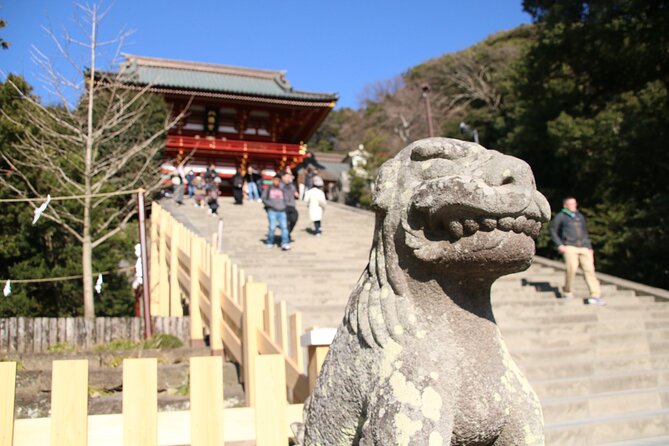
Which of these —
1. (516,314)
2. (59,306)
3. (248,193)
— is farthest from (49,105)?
(248,193)

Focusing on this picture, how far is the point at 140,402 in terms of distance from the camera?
2.17m

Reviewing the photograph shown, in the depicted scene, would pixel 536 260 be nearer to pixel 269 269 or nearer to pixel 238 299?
pixel 269 269

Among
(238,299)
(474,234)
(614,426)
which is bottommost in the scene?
(614,426)

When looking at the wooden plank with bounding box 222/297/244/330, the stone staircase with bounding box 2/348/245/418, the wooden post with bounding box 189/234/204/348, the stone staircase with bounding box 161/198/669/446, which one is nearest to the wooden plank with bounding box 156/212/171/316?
the stone staircase with bounding box 161/198/669/446

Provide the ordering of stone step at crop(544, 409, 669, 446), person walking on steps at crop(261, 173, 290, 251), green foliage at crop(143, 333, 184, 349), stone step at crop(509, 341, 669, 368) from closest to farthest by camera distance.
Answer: stone step at crop(544, 409, 669, 446), stone step at crop(509, 341, 669, 368), green foliage at crop(143, 333, 184, 349), person walking on steps at crop(261, 173, 290, 251)

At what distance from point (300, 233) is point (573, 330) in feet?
23.6

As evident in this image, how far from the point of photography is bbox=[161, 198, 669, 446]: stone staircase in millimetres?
4418

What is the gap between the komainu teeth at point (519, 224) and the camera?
5.27 feet

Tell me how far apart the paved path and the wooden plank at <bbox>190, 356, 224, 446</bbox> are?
3667 mm

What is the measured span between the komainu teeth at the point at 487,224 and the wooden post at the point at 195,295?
16.9 feet

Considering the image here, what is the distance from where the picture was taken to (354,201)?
30.9 metres

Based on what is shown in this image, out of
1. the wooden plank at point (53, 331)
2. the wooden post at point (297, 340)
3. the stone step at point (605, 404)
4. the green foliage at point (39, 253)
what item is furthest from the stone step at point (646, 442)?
the green foliage at point (39, 253)

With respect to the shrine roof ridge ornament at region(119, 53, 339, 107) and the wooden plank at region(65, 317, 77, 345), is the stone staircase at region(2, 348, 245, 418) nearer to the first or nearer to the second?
the wooden plank at region(65, 317, 77, 345)

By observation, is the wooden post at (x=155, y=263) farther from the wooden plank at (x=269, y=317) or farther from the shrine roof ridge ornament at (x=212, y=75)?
the shrine roof ridge ornament at (x=212, y=75)
